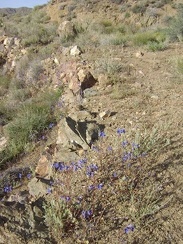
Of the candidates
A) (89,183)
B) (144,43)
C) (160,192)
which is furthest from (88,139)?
(144,43)

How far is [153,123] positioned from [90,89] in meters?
1.95

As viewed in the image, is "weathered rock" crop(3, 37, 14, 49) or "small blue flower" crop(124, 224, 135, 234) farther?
"weathered rock" crop(3, 37, 14, 49)

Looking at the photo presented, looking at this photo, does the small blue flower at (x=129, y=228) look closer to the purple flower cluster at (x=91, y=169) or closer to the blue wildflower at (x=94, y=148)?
the purple flower cluster at (x=91, y=169)

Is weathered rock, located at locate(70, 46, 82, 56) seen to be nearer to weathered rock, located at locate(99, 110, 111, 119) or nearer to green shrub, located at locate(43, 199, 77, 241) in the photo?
weathered rock, located at locate(99, 110, 111, 119)

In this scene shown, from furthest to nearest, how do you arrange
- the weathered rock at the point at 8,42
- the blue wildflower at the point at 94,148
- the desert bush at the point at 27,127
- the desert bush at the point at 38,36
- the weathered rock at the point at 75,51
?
the weathered rock at the point at 8,42 → the desert bush at the point at 38,36 → the weathered rock at the point at 75,51 → the desert bush at the point at 27,127 → the blue wildflower at the point at 94,148

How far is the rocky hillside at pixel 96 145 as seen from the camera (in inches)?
105

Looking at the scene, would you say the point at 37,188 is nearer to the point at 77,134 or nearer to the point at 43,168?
the point at 43,168

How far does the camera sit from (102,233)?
2.62m

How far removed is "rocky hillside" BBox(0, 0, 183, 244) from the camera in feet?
8.71

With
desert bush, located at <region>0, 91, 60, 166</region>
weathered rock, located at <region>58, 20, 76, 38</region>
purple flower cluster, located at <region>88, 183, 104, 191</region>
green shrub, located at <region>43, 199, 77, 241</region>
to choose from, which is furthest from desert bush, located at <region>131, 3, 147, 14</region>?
green shrub, located at <region>43, 199, 77, 241</region>

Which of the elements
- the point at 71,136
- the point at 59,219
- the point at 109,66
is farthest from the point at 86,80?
the point at 59,219

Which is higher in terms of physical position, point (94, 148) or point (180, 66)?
point (94, 148)

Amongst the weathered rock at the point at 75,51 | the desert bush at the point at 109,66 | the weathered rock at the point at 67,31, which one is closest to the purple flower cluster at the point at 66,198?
the desert bush at the point at 109,66

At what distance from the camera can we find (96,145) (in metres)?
3.73
